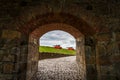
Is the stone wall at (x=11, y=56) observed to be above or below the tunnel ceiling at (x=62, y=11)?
below

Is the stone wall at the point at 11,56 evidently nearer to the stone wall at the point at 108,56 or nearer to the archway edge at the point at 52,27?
the archway edge at the point at 52,27

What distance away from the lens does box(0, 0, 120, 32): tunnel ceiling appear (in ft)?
11.7

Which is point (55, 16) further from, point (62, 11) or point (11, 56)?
point (11, 56)

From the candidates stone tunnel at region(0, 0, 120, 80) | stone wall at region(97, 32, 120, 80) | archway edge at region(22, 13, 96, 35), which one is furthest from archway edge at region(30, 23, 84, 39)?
stone wall at region(97, 32, 120, 80)

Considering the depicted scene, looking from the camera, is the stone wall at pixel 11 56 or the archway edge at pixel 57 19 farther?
the archway edge at pixel 57 19

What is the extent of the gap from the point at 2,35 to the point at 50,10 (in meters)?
1.65

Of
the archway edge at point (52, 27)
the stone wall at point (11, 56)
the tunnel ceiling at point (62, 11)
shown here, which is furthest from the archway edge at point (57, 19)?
the archway edge at point (52, 27)

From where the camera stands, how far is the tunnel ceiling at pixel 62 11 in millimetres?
3555

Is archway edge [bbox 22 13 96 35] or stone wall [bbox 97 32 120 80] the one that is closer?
stone wall [bbox 97 32 120 80]

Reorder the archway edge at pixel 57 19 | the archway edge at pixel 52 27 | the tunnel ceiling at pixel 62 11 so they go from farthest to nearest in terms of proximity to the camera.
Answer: the archway edge at pixel 52 27, the archway edge at pixel 57 19, the tunnel ceiling at pixel 62 11

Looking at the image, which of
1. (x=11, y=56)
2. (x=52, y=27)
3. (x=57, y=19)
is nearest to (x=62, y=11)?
(x=57, y=19)

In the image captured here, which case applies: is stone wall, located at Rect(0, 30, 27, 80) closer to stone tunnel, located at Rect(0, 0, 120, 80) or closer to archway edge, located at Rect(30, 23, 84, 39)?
stone tunnel, located at Rect(0, 0, 120, 80)

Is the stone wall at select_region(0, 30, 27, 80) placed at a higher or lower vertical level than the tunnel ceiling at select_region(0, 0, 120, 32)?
lower

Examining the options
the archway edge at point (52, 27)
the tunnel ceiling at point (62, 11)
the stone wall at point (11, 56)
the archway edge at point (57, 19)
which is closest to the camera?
the stone wall at point (11, 56)
